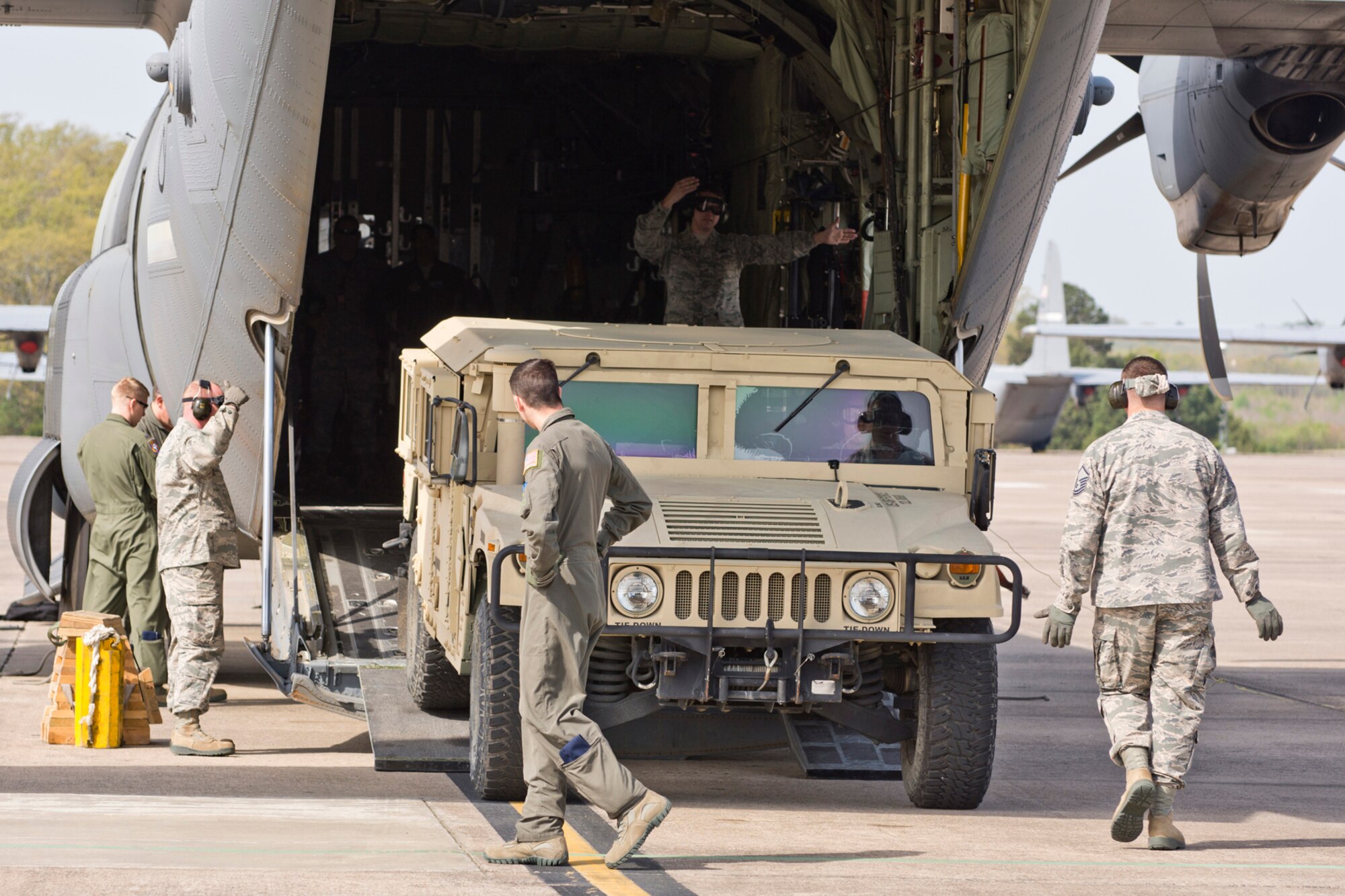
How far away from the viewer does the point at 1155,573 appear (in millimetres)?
6539

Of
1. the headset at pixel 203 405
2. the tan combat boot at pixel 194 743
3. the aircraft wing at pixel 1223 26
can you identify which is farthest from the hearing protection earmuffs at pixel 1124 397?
the tan combat boot at pixel 194 743

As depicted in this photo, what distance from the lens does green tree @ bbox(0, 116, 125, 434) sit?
221 feet

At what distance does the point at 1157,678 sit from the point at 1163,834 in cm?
60

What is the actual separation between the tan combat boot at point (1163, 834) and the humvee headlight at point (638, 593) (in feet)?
6.83

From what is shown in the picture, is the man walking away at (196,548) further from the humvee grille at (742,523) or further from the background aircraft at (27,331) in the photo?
the background aircraft at (27,331)

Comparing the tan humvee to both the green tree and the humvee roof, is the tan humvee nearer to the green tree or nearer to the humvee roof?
the humvee roof

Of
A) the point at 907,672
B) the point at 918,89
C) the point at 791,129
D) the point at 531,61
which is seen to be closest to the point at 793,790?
the point at 907,672

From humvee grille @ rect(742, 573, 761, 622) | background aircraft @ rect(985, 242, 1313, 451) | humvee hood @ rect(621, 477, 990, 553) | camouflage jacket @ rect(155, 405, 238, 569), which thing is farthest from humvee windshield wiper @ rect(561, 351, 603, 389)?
background aircraft @ rect(985, 242, 1313, 451)

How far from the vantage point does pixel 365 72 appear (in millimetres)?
13477

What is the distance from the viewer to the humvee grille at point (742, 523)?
22.2ft

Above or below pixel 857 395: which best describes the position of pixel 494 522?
below

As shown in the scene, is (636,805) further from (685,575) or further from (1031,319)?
(1031,319)

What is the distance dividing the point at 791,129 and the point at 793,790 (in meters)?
5.47

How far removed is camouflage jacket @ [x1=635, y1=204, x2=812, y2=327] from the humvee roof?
6.10ft
